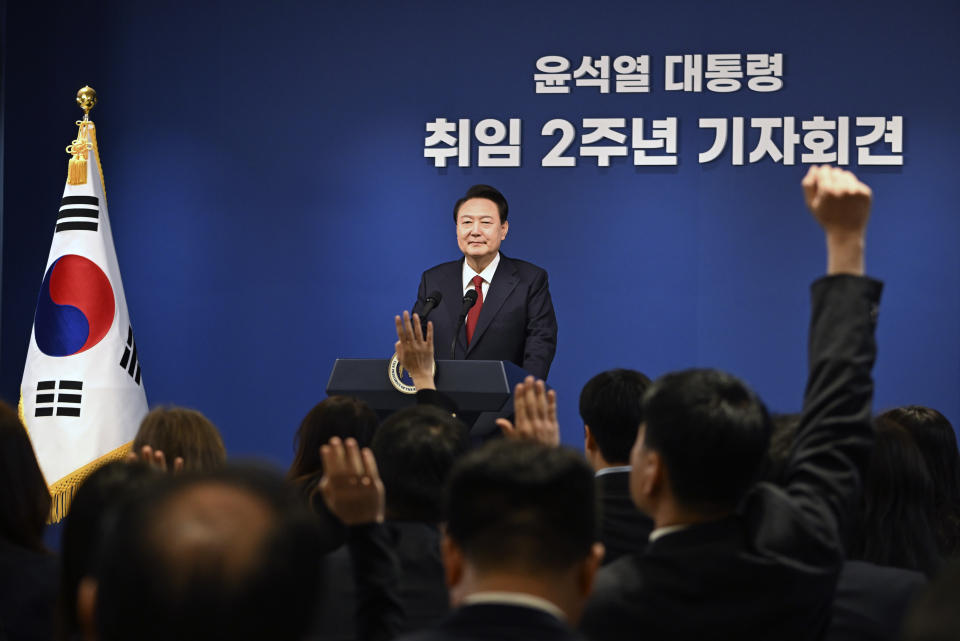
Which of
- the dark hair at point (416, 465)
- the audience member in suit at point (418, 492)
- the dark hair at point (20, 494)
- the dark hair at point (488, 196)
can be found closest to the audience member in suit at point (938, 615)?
the audience member in suit at point (418, 492)

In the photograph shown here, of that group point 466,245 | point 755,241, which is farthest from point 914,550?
point 755,241

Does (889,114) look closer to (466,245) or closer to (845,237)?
(466,245)

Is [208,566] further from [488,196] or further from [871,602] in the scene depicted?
[488,196]

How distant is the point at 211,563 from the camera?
779mm

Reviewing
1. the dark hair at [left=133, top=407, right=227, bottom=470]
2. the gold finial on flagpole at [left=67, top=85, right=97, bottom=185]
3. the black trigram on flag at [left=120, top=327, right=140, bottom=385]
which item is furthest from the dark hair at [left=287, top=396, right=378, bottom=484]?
the gold finial on flagpole at [left=67, top=85, right=97, bottom=185]

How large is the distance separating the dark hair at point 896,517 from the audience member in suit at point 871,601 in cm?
28

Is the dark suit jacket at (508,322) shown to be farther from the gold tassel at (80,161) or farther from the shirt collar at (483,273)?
the gold tassel at (80,161)

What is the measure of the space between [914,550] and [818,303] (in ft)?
2.46

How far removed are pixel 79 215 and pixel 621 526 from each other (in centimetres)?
408

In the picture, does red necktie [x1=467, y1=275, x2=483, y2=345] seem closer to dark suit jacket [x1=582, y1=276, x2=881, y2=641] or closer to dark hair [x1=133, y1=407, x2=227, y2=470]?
dark hair [x1=133, y1=407, x2=227, y2=470]

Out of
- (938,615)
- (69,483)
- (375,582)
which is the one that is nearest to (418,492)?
(375,582)

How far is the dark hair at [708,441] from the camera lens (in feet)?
→ 4.82

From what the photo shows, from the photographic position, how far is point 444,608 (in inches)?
69.3

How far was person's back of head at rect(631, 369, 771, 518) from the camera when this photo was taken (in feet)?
4.82
